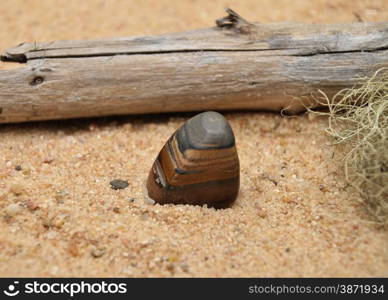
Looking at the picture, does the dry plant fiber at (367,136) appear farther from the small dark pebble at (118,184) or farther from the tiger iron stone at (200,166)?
the small dark pebble at (118,184)

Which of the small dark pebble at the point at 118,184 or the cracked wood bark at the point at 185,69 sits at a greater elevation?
the cracked wood bark at the point at 185,69

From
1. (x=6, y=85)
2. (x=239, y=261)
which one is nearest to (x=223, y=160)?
(x=239, y=261)

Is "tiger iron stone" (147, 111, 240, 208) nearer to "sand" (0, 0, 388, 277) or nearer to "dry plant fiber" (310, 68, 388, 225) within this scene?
"sand" (0, 0, 388, 277)

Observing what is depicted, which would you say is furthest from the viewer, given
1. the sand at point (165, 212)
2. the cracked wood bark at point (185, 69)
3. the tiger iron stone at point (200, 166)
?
the cracked wood bark at point (185, 69)

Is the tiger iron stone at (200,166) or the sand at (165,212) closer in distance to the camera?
the sand at (165,212)

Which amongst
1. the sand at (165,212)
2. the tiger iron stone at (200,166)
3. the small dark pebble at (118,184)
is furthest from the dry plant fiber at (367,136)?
the small dark pebble at (118,184)

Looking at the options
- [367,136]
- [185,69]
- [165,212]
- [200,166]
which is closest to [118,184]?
[165,212]

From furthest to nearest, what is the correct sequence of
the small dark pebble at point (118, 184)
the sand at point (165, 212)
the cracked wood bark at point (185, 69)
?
the cracked wood bark at point (185, 69) < the small dark pebble at point (118, 184) < the sand at point (165, 212)
